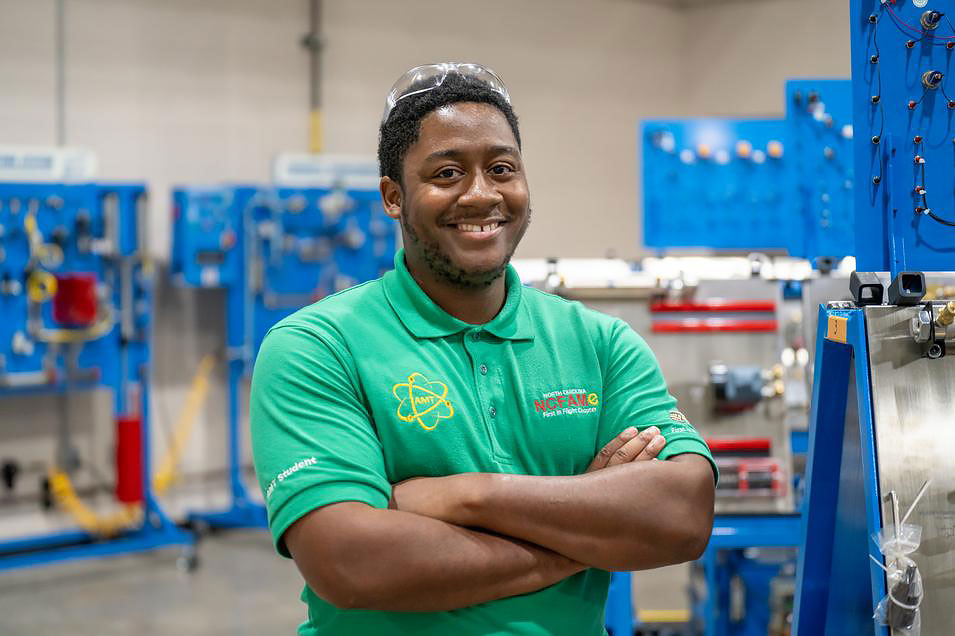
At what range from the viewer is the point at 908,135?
1.75m

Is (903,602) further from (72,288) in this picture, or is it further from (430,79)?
(72,288)

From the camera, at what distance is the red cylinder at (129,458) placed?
5.39 meters

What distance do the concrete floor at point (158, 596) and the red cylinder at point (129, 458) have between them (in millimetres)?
428

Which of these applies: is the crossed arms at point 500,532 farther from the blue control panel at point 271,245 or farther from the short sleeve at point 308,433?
the blue control panel at point 271,245

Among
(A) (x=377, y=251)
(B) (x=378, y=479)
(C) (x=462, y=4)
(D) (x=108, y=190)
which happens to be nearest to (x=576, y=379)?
(B) (x=378, y=479)

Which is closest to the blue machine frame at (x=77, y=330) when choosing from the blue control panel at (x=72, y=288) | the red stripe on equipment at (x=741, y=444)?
the blue control panel at (x=72, y=288)

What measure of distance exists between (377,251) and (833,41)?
431 cm

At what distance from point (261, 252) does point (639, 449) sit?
4.75 meters

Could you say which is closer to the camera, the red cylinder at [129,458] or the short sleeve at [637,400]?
the short sleeve at [637,400]

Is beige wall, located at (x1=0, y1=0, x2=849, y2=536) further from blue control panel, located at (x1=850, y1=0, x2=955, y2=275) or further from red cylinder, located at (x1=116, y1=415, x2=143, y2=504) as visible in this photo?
blue control panel, located at (x1=850, y1=0, x2=955, y2=275)

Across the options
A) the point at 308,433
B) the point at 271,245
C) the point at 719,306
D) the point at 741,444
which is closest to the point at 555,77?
the point at 271,245

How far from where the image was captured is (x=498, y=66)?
7.88 m

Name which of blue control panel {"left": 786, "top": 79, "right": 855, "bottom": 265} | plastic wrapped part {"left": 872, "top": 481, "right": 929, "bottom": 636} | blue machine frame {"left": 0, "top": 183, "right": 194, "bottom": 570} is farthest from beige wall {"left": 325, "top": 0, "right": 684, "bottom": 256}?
plastic wrapped part {"left": 872, "top": 481, "right": 929, "bottom": 636}

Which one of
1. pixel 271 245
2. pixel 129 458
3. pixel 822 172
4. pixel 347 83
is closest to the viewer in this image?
pixel 822 172
